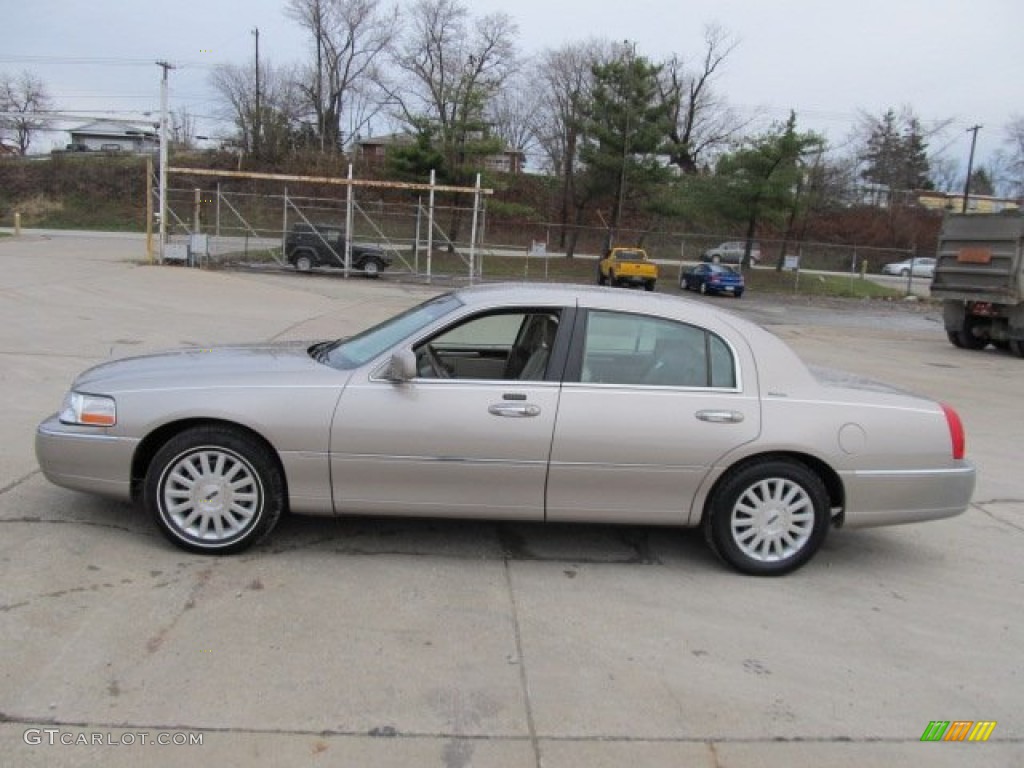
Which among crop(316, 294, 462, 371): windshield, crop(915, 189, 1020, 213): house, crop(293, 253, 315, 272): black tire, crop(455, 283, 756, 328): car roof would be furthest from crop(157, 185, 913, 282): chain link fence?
crop(455, 283, 756, 328): car roof

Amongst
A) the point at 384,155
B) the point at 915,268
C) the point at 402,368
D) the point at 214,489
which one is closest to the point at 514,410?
the point at 402,368

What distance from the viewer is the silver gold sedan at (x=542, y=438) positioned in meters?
4.19

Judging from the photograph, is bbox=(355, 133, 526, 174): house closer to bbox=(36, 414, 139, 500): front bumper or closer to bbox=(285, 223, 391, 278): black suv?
bbox=(285, 223, 391, 278): black suv

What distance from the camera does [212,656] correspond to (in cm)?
331

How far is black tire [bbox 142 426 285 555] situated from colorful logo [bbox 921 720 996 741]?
3043mm

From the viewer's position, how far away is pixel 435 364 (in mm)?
4578

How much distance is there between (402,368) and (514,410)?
0.60m

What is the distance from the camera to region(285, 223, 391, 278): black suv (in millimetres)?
30688

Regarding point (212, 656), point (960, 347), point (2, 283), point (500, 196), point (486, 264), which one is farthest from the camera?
point (500, 196)

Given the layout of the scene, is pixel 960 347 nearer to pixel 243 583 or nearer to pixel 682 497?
pixel 682 497

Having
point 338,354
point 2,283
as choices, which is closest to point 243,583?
point 338,354

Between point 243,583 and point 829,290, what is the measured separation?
142 feet

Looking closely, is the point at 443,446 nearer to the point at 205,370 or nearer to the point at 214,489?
the point at 214,489

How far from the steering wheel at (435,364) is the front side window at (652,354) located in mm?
762
